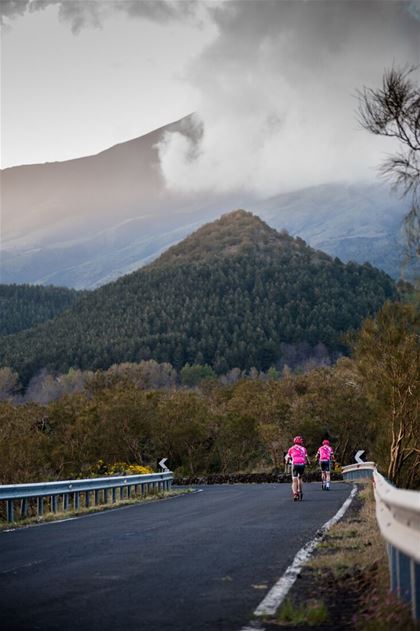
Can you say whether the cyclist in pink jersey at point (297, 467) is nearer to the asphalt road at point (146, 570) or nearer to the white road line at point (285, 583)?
the asphalt road at point (146, 570)

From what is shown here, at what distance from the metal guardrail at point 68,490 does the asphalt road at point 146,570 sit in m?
1.09

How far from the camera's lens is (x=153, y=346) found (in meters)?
188

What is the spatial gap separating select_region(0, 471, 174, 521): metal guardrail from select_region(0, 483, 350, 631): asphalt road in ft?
3.58

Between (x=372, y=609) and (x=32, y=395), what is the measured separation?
16363 centimetres

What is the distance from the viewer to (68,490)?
21.5 meters

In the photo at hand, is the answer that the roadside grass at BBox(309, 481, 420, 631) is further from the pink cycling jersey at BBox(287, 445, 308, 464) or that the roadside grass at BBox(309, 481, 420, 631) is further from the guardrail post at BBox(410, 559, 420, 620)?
the pink cycling jersey at BBox(287, 445, 308, 464)

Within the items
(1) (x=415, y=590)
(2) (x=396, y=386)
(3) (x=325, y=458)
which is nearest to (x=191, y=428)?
(3) (x=325, y=458)

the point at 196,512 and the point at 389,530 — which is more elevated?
the point at 389,530

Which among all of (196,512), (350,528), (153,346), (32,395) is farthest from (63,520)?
(153,346)

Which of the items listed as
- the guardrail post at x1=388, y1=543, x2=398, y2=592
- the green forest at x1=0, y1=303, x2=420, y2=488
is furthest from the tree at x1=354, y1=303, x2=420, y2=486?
the green forest at x1=0, y1=303, x2=420, y2=488

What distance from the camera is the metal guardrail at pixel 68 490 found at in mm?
18484

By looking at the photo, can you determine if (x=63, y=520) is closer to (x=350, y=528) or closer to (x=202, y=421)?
(x=350, y=528)

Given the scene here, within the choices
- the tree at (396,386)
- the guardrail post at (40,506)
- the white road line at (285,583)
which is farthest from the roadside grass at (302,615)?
the tree at (396,386)

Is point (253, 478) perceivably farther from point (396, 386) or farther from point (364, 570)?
point (364, 570)
